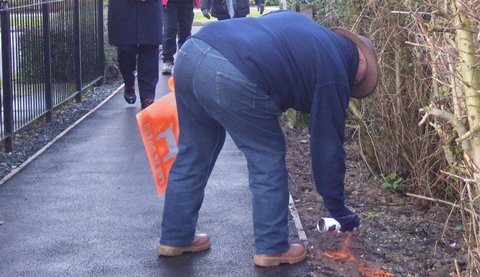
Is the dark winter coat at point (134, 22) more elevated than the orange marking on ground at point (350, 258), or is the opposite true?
the dark winter coat at point (134, 22)

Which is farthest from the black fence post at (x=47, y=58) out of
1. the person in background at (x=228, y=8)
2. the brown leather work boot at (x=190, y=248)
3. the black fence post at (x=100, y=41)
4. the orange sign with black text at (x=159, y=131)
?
the brown leather work boot at (x=190, y=248)

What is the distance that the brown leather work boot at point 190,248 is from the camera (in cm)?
525

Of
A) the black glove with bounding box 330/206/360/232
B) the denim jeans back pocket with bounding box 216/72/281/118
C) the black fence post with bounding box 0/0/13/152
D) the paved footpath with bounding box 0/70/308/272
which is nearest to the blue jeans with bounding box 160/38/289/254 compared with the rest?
the denim jeans back pocket with bounding box 216/72/281/118

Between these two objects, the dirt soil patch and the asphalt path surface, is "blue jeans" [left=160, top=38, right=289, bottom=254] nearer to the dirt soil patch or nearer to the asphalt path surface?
the asphalt path surface

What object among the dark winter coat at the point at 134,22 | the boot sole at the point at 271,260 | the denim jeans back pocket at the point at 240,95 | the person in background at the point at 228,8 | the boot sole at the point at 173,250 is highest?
the denim jeans back pocket at the point at 240,95

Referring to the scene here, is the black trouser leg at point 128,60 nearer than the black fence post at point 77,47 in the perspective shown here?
Yes

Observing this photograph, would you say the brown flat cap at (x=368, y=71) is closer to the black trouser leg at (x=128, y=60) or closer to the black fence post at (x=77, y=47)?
the black trouser leg at (x=128, y=60)

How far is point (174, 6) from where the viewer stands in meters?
12.6

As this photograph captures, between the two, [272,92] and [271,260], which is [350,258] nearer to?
[271,260]

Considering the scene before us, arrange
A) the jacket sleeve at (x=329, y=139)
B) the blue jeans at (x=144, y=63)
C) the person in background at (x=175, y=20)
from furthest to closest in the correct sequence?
the person in background at (x=175, y=20) → the blue jeans at (x=144, y=63) → the jacket sleeve at (x=329, y=139)

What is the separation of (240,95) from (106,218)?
1899 millimetres

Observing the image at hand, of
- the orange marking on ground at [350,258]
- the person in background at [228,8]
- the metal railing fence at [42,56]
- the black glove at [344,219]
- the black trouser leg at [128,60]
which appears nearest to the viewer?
the black glove at [344,219]

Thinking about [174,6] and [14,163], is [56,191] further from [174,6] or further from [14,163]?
[174,6]

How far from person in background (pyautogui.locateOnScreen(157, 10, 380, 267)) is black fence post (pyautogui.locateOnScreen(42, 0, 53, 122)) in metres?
4.72
